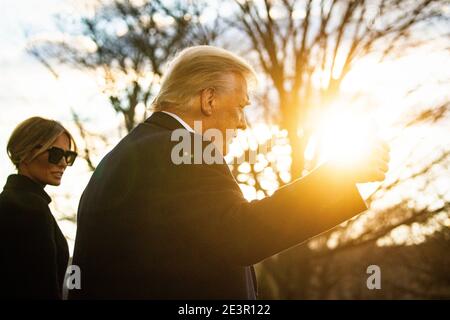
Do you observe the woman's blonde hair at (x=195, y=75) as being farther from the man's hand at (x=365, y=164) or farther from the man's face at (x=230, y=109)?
the man's hand at (x=365, y=164)

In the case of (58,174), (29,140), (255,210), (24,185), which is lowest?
(255,210)

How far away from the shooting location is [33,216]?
3.20 m

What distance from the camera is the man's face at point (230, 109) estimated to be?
2.05 meters

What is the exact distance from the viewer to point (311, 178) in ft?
5.38

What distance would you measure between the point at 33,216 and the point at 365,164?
87.7 inches

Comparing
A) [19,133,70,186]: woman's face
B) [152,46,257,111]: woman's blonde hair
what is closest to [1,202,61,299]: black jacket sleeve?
[19,133,70,186]: woman's face

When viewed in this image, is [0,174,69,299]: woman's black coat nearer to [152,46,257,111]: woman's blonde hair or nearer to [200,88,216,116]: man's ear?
[152,46,257,111]: woman's blonde hair

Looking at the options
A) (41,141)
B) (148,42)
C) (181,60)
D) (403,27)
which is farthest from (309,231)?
(148,42)

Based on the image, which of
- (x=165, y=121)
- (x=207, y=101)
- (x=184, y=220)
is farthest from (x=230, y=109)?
(x=184, y=220)

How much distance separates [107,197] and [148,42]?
8.80 meters

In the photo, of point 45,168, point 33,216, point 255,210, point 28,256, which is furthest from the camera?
point 45,168

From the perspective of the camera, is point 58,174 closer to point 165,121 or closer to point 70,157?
point 70,157

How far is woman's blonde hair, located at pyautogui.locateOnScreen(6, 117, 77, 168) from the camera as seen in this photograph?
3400 mm

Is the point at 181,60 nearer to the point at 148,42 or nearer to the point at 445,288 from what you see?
the point at 148,42
